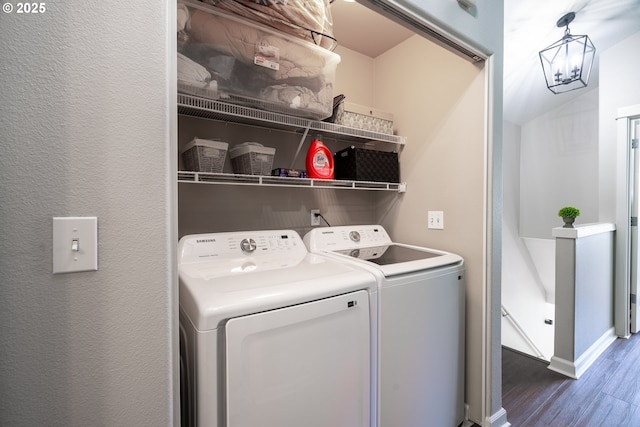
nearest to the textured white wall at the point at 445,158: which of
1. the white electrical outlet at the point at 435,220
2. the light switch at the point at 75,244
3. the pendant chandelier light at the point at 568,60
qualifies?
the white electrical outlet at the point at 435,220

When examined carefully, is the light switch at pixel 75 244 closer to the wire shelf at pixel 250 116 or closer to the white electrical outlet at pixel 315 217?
the wire shelf at pixel 250 116

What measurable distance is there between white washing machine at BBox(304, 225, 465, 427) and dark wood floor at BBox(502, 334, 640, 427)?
23.7 inches

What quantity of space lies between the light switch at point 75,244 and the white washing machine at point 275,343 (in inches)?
13.5

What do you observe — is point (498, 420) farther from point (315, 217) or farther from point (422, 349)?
point (315, 217)

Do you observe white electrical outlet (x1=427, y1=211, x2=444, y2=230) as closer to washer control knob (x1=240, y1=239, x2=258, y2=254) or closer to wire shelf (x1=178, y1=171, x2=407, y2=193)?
wire shelf (x1=178, y1=171, x2=407, y2=193)

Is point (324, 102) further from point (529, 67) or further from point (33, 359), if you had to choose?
point (529, 67)

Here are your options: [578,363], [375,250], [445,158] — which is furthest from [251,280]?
[578,363]

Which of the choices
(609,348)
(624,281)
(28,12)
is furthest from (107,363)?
(624,281)

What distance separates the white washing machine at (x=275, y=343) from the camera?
869 millimetres

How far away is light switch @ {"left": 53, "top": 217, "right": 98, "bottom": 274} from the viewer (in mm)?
574

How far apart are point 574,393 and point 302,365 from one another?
2197 millimetres

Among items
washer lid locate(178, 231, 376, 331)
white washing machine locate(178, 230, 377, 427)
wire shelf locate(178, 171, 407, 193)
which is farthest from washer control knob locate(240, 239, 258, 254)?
wire shelf locate(178, 171, 407, 193)

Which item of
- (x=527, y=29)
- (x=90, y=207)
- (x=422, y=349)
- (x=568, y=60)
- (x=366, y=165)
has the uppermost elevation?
(x=527, y=29)

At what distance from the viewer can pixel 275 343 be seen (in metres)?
0.96
